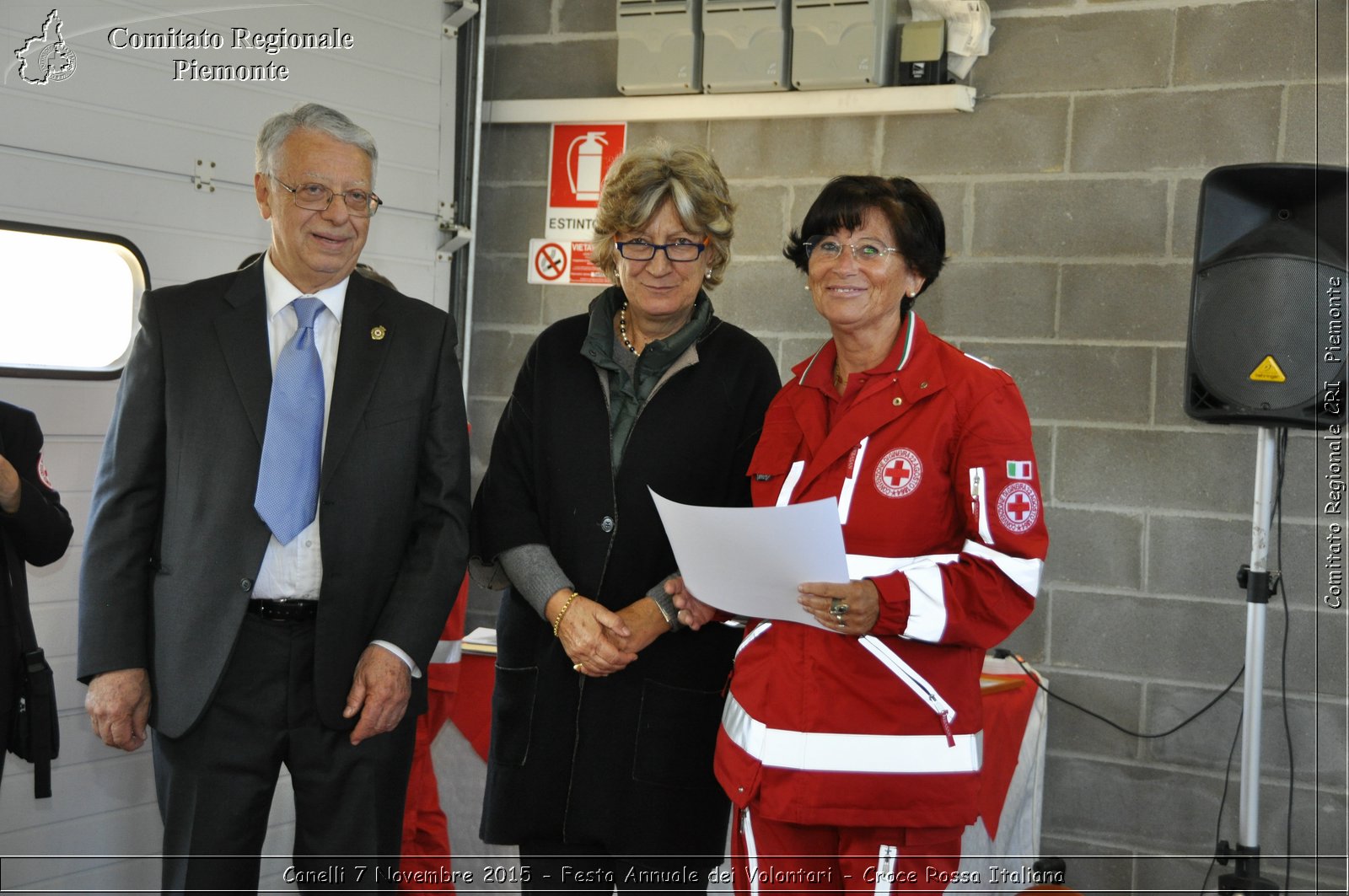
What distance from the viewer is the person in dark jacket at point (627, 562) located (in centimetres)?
213

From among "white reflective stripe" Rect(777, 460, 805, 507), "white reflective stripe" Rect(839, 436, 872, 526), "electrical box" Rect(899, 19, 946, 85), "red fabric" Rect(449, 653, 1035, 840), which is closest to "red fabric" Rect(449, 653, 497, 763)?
"red fabric" Rect(449, 653, 1035, 840)

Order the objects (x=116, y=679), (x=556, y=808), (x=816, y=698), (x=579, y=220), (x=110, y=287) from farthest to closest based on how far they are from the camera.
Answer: (x=579, y=220) < (x=110, y=287) < (x=556, y=808) < (x=116, y=679) < (x=816, y=698)

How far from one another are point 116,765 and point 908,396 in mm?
2490

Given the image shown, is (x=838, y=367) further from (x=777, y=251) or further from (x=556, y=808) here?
(x=777, y=251)

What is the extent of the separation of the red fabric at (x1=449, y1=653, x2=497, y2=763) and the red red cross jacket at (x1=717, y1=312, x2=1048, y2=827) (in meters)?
1.47

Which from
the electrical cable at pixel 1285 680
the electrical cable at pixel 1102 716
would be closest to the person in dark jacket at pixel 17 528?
the electrical cable at pixel 1102 716

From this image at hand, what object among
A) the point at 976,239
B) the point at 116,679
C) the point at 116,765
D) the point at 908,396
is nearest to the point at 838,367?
the point at 908,396

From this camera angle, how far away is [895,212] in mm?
1966

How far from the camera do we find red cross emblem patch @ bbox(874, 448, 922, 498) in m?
1.83

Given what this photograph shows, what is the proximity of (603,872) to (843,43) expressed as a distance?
2.58 metres

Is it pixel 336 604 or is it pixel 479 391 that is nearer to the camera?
pixel 336 604

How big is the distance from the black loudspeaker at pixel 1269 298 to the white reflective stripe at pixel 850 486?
1.46 metres

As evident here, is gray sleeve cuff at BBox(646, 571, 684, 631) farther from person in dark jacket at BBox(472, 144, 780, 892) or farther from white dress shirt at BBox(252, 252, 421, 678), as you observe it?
white dress shirt at BBox(252, 252, 421, 678)

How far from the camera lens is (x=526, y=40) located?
4.31 meters
